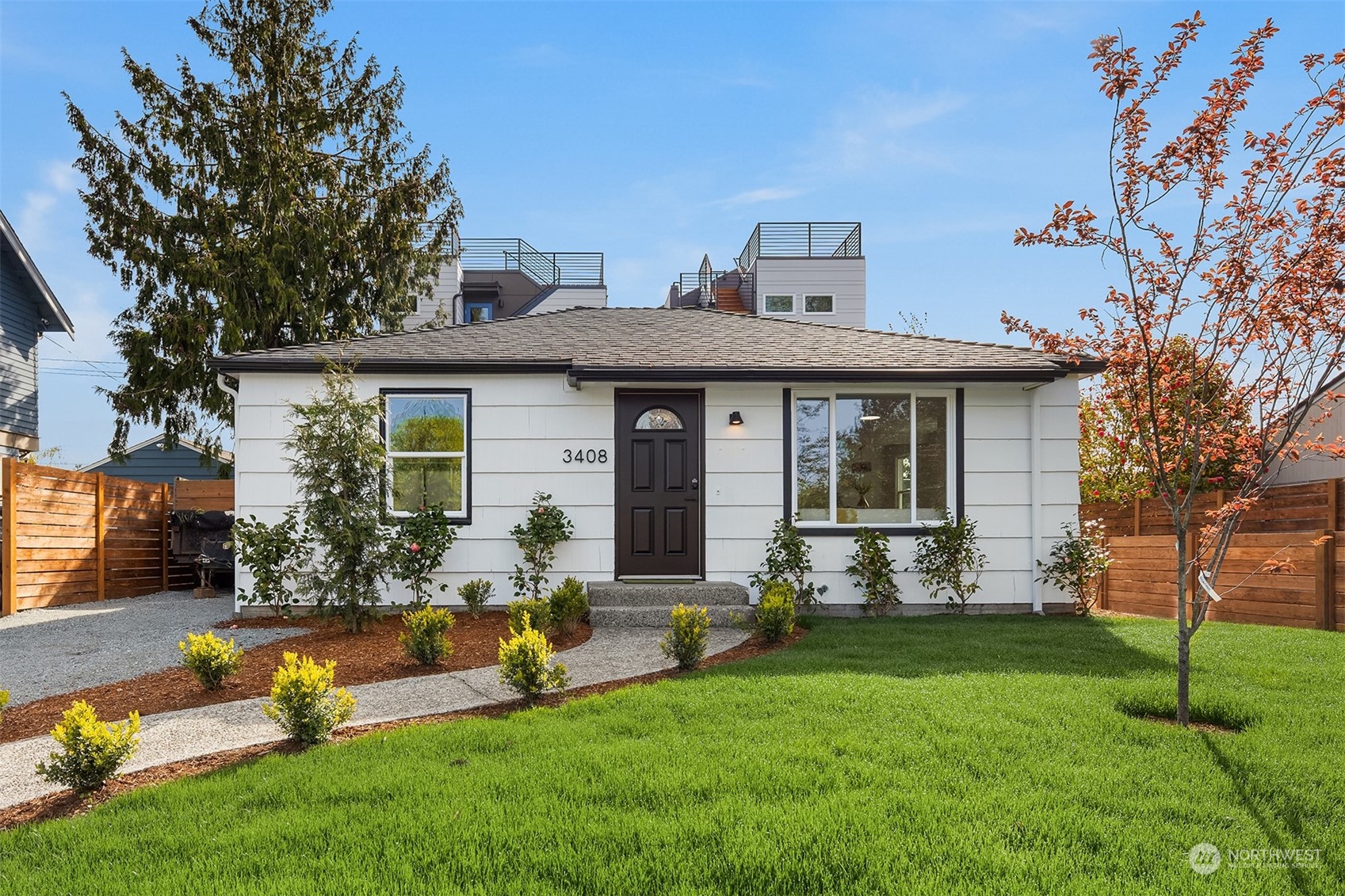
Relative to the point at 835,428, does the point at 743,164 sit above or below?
above

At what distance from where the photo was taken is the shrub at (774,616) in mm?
7332

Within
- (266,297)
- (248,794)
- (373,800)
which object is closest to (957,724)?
(373,800)

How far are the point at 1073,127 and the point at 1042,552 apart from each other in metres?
4.61

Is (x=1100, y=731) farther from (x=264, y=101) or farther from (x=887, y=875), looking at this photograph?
(x=264, y=101)

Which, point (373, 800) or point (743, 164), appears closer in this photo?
point (373, 800)

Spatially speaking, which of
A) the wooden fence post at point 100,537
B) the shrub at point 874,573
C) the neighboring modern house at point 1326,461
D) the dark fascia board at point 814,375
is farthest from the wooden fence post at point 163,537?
the neighboring modern house at point 1326,461

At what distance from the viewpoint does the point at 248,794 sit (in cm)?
377

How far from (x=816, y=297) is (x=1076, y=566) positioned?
17305 mm

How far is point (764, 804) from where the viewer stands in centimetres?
349

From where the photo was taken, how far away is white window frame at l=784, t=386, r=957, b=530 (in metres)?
9.55

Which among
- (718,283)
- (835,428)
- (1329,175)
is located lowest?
(835,428)

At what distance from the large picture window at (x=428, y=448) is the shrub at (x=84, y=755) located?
5570 millimetres

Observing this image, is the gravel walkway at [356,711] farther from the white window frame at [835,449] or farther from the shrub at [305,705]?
the white window frame at [835,449]

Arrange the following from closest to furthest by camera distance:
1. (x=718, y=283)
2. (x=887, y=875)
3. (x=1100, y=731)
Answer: (x=887, y=875)
(x=1100, y=731)
(x=718, y=283)
